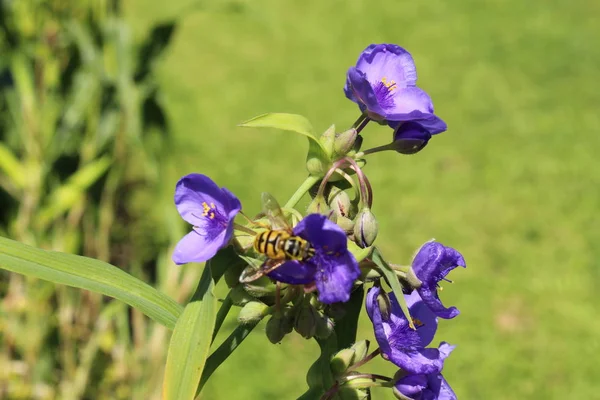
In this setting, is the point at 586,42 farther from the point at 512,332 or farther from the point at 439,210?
the point at 512,332

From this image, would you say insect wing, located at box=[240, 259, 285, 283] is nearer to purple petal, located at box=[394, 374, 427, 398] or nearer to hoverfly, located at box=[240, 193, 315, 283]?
hoverfly, located at box=[240, 193, 315, 283]

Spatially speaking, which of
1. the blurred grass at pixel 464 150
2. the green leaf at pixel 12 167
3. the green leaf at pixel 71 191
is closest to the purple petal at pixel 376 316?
the blurred grass at pixel 464 150

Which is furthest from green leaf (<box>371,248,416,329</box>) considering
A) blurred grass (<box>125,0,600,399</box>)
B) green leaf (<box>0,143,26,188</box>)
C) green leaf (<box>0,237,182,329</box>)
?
green leaf (<box>0,143,26,188</box>)

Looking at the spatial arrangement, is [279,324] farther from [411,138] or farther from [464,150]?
[464,150]

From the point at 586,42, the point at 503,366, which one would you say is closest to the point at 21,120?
the point at 503,366

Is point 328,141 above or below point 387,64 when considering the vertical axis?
below

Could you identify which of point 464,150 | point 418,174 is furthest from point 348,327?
point 464,150
